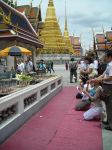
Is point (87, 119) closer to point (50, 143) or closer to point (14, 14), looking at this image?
point (50, 143)

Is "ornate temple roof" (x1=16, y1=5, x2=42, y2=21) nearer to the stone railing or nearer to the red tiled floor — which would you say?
the stone railing

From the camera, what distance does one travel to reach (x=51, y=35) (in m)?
71.6

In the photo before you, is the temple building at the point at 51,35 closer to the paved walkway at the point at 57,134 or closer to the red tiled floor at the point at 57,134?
the red tiled floor at the point at 57,134

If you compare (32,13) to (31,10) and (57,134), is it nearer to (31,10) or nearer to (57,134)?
(31,10)

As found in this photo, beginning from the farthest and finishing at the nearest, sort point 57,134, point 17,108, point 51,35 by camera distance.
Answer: point 51,35, point 17,108, point 57,134

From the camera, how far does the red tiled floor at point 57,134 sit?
7234 millimetres

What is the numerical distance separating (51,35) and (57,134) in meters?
63.9

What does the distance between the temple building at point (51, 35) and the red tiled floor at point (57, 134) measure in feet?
200

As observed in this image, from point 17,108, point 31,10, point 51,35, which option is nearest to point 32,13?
point 31,10

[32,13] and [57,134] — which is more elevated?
[32,13]

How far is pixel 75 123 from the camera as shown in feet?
31.5

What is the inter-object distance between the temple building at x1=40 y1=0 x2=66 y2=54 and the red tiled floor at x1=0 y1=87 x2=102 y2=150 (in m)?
61.0

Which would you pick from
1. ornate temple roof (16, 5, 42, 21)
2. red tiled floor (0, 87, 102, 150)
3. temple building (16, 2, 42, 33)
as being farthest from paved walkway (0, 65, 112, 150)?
ornate temple roof (16, 5, 42, 21)

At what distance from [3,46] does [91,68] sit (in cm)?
1612
